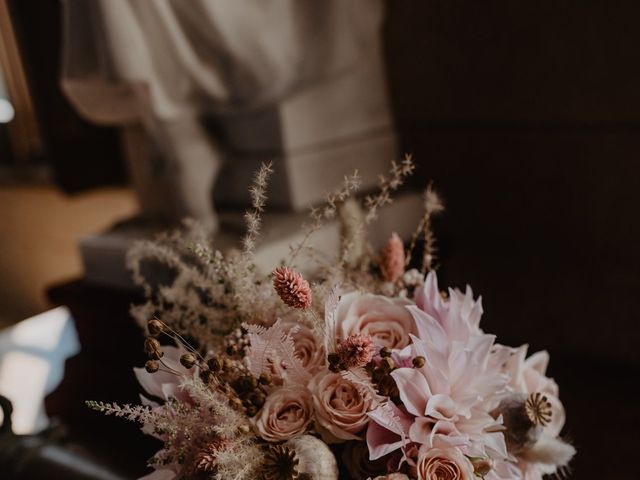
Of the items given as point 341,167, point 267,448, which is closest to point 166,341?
point 267,448

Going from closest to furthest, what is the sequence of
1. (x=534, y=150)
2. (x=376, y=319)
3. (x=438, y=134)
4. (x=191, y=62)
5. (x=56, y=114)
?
(x=376, y=319)
(x=191, y=62)
(x=534, y=150)
(x=438, y=134)
(x=56, y=114)

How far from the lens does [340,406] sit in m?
0.59

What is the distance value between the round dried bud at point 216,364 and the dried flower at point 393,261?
0.76ft

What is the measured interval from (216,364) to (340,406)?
12 cm

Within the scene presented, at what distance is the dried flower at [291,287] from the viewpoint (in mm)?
583

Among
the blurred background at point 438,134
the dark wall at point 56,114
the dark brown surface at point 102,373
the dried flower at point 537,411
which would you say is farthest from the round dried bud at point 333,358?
the dark wall at point 56,114

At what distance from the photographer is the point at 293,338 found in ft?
2.14

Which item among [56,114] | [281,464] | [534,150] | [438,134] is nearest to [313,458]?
[281,464]

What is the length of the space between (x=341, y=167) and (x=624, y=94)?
32.4 inches

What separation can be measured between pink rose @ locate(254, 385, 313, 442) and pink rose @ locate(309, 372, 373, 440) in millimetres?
13

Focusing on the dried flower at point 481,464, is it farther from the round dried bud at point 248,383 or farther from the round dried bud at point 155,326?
the round dried bud at point 155,326

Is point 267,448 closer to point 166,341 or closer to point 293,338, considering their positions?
point 293,338

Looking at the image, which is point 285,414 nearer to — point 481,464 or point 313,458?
point 313,458

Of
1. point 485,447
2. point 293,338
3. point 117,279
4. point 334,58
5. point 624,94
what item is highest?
point 334,58
